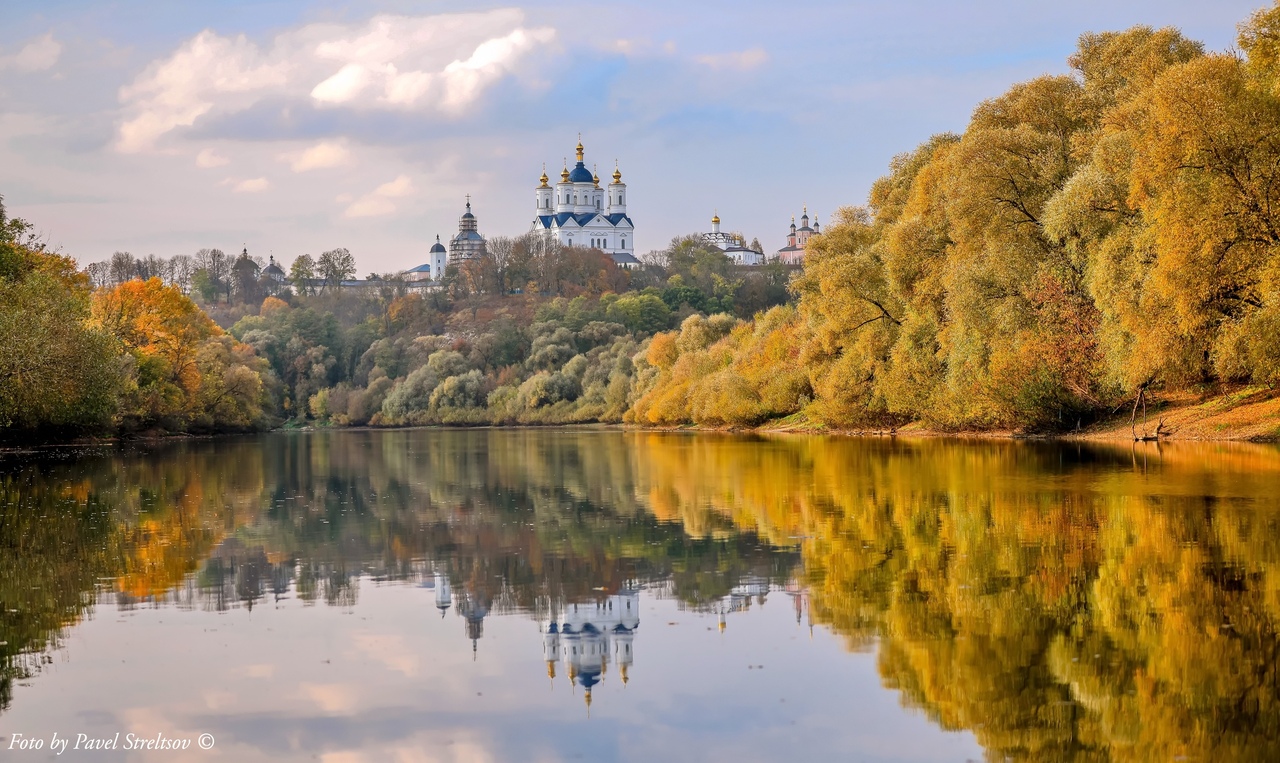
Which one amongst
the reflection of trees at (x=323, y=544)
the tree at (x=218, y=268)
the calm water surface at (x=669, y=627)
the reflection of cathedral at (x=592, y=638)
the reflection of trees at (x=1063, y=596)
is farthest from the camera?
the tree at (x=218, y=268)

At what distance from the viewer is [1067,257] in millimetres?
40844

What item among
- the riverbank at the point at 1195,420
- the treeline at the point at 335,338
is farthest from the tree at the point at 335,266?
the riverbank at the point at 1195,420

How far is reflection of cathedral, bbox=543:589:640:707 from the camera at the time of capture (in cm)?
1007

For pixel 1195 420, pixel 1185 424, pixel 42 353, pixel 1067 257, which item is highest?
pixel 1067 257

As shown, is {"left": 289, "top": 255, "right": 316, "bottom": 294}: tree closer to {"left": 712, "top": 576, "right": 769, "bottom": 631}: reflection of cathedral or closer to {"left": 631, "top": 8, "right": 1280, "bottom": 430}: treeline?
{"left": 631, "top": 8, "right": 1280, "bottom": 430}: treeline

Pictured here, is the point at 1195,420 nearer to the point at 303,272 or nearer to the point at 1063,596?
the point at 1063,596

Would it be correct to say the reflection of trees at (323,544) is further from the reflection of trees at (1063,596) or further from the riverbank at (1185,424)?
the riverbank at (1185,424)

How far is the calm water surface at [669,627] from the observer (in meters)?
8.25

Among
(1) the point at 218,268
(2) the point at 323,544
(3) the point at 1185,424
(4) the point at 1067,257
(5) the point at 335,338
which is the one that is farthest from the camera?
(1) the point at 218,268

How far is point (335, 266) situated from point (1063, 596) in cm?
19308

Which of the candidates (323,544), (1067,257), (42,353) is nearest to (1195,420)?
(1067,257)

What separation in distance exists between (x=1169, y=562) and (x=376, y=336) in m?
137

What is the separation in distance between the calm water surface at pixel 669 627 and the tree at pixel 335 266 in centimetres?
17788

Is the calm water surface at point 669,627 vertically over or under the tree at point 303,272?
under
